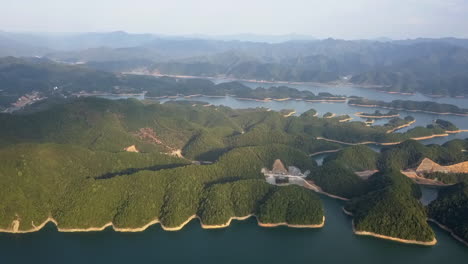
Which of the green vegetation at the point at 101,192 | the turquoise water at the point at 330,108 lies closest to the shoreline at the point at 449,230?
the green vegetation at the point at 101,192

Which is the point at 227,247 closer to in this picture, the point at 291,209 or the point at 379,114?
the point at 291,209

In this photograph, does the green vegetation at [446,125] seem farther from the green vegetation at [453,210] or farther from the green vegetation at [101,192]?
the green vegetation at [101,192]

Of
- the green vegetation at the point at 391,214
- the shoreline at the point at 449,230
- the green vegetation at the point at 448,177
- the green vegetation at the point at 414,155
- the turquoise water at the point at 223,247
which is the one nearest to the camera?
the turquoise water at the point at 223,247

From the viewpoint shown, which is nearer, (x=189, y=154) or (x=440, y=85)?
(x=189, y=154)

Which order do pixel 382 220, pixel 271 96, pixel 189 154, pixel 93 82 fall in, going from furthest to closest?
pixel 93 82, pixel 271 96, pixel 189 154, pixel 382 220

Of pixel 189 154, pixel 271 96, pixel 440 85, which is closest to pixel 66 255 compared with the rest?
pixel 189 154

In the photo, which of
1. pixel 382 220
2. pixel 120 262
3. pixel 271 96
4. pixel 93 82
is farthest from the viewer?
pixel 93 82

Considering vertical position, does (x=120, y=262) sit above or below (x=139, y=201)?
below

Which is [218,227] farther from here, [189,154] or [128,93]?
[128,93]
